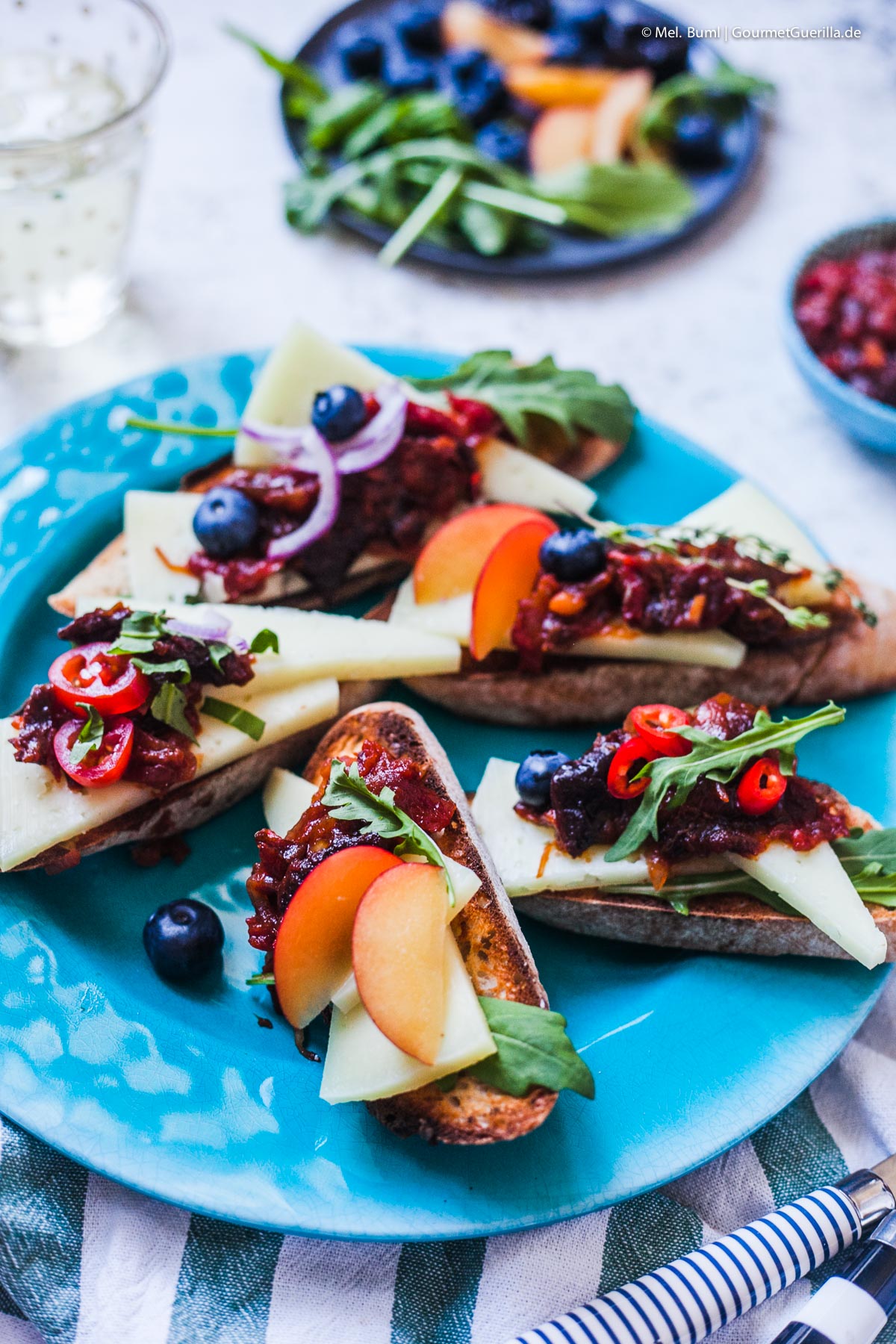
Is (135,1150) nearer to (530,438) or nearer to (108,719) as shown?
(108,719)

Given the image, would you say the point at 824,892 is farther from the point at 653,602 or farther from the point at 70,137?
the point at 70,137

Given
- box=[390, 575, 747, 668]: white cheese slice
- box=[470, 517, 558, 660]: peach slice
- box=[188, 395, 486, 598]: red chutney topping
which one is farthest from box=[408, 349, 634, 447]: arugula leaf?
box=[390, 575, 747, 668]: white cheese slice

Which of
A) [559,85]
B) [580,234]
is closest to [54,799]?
[580,234]

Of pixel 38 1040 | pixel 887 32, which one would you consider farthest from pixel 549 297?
pixel 38 1040

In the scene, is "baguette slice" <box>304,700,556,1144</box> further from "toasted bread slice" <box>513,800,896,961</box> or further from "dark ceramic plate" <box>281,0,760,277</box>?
"dark ceramic plate" <box>281,0,760,277</box>

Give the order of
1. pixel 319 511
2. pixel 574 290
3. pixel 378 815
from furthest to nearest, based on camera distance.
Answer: pixel 574 290, pixel 319 511, pixel 378 815

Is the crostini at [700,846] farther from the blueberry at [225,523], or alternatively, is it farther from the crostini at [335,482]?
the blueberry at [225,523]

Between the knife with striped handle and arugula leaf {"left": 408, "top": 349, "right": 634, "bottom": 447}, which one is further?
arugula leaf {"left": 408, "top": 349, "right": 634, "bottom": 447}
